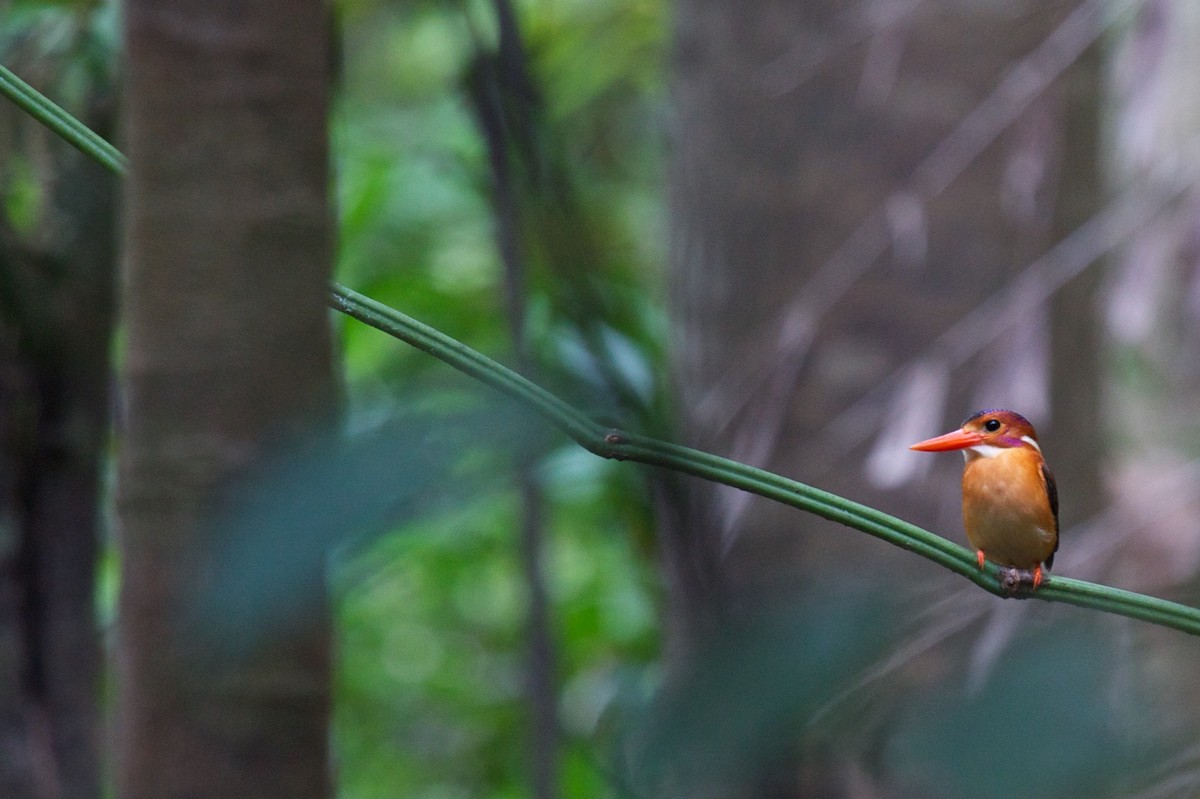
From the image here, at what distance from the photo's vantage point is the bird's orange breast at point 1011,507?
1.26 meters

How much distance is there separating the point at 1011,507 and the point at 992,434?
9cm

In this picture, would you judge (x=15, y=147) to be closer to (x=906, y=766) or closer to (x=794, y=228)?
(x=794, y=228)

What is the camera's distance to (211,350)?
81 centimetres

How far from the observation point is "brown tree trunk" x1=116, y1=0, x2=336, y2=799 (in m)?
0.81

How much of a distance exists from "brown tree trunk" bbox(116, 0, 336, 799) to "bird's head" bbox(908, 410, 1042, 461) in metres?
0.61

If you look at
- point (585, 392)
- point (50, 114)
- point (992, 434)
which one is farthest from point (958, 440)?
point (50, 114)

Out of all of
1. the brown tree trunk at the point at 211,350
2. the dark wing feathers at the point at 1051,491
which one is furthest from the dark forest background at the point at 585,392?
the dark wing feathers at the point at 1051,491

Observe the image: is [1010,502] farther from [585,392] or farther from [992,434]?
[585,392]

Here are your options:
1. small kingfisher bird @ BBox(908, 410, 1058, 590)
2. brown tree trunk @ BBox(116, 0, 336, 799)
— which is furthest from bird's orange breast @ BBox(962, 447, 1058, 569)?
brown tree trunk @ BBox(116, 0, 336, 799)

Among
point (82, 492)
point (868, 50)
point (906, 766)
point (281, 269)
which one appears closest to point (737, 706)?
point (906, 766)

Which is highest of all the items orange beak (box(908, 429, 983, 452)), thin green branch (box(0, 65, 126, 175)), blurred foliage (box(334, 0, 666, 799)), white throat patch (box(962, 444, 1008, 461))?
blurred foliage (box(334, 0, 666, 799))

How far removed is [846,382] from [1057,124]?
613 millimetres

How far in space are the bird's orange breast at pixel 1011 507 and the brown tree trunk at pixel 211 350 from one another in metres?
0.69

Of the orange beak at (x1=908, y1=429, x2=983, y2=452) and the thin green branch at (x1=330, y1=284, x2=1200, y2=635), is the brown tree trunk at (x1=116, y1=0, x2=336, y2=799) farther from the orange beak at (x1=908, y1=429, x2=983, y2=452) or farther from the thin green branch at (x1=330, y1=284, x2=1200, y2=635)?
the orange beak at (x1=908, y1=429, x2=983, y2=452)
